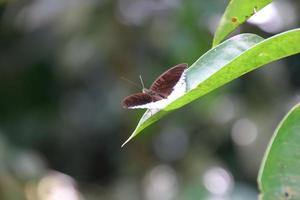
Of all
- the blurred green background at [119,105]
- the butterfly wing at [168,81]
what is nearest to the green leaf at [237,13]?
the butterfly wing at [168,81]

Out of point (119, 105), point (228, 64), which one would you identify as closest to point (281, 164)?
point (228, 64)

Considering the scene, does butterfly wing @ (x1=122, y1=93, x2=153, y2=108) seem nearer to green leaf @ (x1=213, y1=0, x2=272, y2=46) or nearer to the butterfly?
the butterfly

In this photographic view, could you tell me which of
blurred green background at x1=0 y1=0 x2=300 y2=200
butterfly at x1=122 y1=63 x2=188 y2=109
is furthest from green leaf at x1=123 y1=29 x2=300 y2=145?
blurred green background at x1=0 y1=0 x2=300 y2=200

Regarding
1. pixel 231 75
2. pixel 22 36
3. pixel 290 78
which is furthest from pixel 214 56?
pixel 22 36

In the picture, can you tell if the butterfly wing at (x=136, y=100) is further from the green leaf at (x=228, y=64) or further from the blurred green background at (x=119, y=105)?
the blurred green background at (x=119, y=105)

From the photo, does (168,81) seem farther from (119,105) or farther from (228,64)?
(119,105)

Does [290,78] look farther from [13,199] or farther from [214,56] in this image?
[214,56]

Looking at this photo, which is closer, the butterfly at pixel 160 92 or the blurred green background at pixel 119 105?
the butterfly at pixel 160 92
